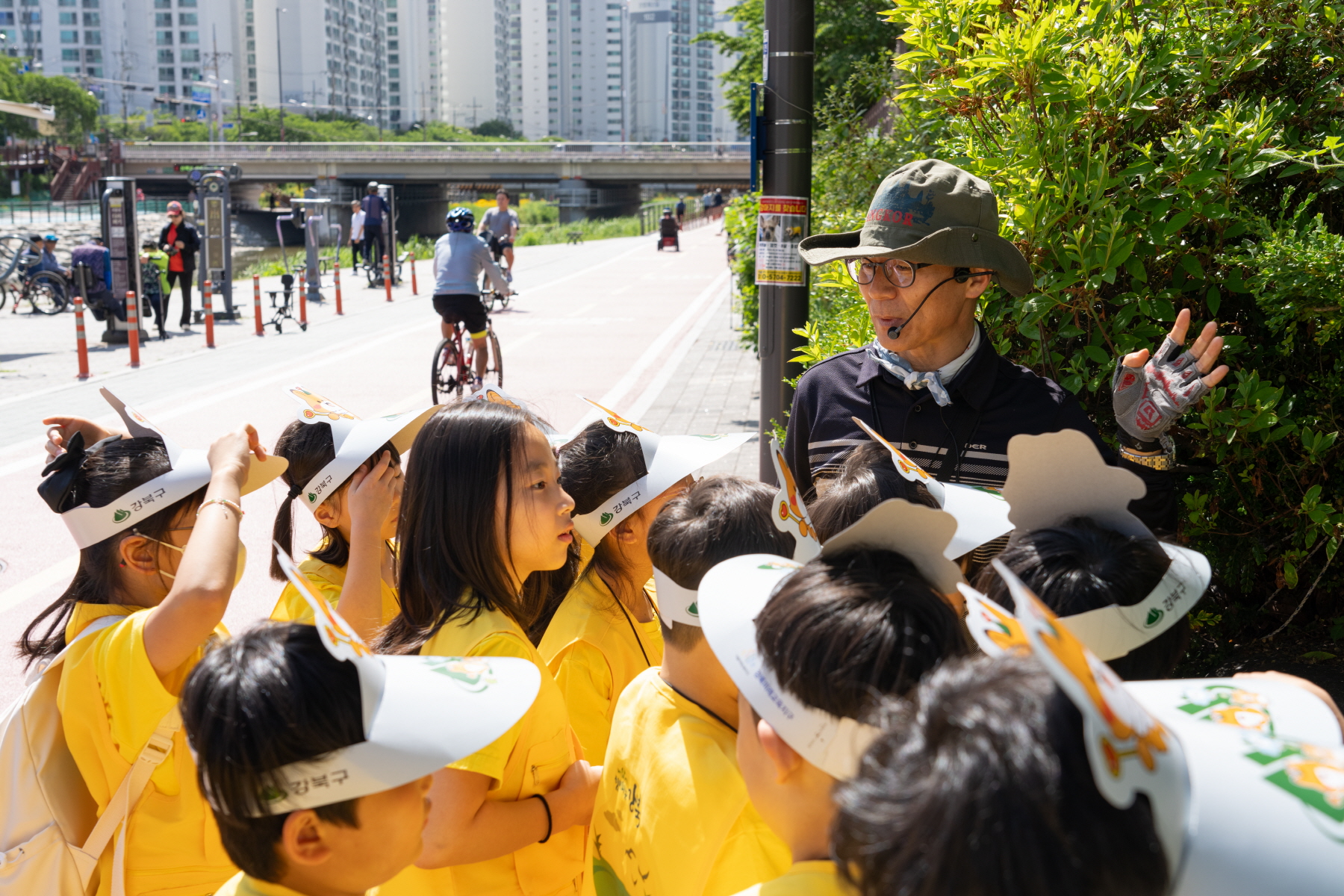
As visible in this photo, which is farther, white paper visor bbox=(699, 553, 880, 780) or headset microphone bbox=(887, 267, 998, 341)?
headset microphone bbox=(887, 267, 998, 341)

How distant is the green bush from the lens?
2.86 meters

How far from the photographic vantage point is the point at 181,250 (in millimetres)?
17000

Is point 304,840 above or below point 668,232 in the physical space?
below

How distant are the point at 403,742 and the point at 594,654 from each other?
109 cm

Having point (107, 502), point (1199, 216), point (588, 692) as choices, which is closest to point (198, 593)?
point (107, 502)

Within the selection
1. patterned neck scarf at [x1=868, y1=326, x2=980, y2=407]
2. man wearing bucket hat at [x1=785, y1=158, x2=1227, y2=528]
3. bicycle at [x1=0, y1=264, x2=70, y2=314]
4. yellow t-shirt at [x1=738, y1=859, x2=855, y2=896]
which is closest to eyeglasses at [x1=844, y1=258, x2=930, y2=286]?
man wearing bucket hat at [x1=785, y1=158, x2=1227, y2=528]

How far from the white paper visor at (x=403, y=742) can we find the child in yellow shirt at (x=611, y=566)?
986 mm

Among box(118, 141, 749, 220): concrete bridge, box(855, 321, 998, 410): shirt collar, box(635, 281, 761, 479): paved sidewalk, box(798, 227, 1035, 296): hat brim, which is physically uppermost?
box(118, 141, 749, 220): concrete bridge

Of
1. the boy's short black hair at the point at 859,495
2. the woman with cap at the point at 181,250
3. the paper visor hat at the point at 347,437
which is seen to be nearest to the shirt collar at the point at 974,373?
the boy's short black hair at the point at 859,495

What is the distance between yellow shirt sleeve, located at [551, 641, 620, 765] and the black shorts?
8958 millimetres

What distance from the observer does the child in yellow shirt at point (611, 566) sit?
7.65ft

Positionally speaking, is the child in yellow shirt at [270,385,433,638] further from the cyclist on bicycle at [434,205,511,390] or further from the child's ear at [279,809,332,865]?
the cyclist on bicycle at [434,205,511,390]

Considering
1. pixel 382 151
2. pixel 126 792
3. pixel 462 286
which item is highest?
pixel 382 151

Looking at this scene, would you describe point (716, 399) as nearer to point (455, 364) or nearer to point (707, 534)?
point (455, 364)
